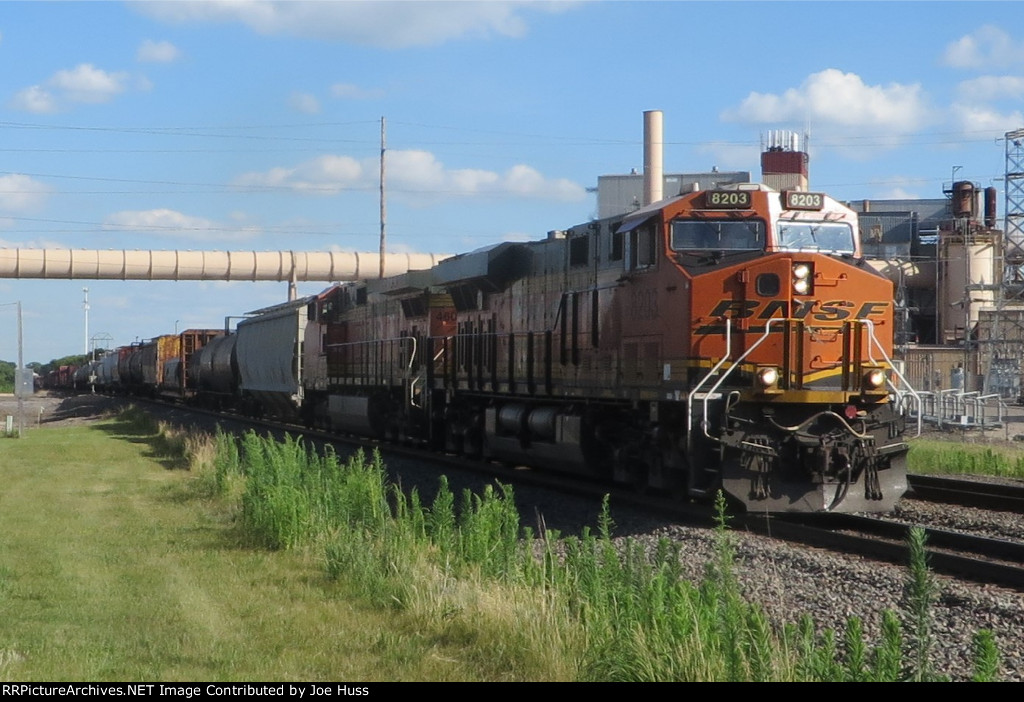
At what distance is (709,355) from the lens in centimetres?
1324

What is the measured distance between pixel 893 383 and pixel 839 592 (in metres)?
5.21

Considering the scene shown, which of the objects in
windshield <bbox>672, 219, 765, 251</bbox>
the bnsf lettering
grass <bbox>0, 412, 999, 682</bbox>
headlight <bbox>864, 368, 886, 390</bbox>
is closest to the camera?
grass <bbox>0, 412, 999, 682</bbox>

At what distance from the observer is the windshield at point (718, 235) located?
13.8 metres

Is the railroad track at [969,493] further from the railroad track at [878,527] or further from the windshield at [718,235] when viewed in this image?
the windshield at [718,235]

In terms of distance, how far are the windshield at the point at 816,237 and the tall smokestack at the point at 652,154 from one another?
35610 millimetres

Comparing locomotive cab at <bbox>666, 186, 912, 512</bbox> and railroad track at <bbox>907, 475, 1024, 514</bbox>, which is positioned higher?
locomotive cab at <bbox>666, 186, 912, 512</bbox>

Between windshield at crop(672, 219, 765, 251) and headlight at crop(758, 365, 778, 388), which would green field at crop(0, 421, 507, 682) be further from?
windshield at crop(672, 219, 765, 251)

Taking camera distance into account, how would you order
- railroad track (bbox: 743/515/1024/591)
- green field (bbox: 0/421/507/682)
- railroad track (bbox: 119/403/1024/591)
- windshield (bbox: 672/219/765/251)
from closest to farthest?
green field (bbox: 0/421/507/682) < railroad track (bbox: 743/515/1024/591) < railroad track (bbox: 119/403/1024/591) < windshield (bbox: 672/219/765/251)

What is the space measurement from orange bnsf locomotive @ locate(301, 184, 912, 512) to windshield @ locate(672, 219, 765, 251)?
0.05 ft

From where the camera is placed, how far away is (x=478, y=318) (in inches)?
856

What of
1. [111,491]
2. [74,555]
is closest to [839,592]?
[74,555]

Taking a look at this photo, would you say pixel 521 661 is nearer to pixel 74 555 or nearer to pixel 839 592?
pixel 839 592

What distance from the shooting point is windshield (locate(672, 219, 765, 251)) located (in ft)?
45.2

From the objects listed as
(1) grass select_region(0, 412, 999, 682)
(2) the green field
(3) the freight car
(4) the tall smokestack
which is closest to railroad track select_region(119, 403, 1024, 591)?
(3) the freight car
